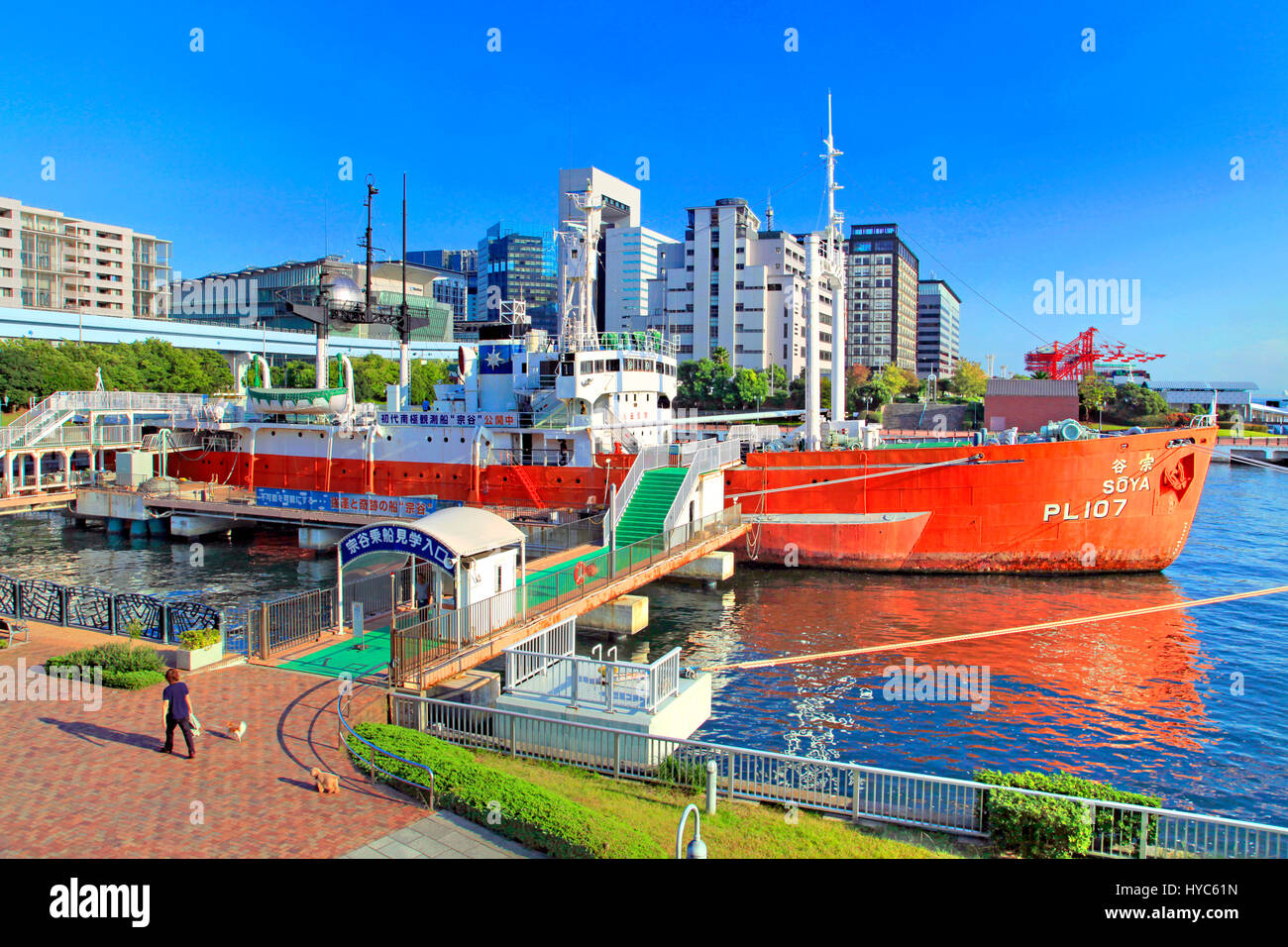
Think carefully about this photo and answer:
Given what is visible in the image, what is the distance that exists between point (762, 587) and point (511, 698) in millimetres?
17068

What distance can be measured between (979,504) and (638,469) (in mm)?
12421

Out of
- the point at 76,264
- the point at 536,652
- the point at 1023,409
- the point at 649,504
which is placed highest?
the point at 76,264

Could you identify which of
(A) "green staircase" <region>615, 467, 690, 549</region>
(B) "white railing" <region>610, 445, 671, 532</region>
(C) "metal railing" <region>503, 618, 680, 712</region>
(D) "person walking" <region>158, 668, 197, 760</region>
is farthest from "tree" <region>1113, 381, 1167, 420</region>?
(D) "person walking" <region>158, 668, 197, 760</region>

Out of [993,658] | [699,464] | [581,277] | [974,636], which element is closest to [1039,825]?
[993,658]

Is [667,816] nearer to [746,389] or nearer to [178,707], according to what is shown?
[178,707]

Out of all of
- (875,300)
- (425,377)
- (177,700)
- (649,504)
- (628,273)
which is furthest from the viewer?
(875,300)

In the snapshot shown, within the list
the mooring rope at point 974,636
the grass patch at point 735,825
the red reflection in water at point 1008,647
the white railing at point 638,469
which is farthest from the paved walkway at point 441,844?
the white railing at point 638,469

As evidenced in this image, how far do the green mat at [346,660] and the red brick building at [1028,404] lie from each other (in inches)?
2791

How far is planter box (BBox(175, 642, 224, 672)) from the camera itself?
47.6ft

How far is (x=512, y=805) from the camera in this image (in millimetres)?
9266

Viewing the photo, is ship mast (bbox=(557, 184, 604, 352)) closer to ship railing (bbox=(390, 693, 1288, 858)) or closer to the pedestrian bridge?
ship railing (bbox=(390, 693, 1288, 858))

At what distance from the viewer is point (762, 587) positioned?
29.2m
